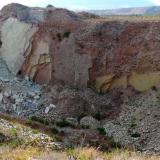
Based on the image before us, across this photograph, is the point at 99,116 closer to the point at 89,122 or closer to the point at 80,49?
the point at 89,122

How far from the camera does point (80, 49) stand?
37625 millimetres

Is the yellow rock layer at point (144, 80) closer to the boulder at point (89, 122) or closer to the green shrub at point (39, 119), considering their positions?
the boulder at point (89, 122)

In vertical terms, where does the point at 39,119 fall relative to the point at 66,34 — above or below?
below

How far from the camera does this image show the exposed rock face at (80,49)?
36.1m

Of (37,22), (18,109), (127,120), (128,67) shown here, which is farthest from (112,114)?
(37,22)

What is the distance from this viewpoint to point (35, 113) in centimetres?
3453

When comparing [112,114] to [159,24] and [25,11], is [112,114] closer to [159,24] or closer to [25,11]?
[159,24]

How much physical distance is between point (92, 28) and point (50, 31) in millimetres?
3156

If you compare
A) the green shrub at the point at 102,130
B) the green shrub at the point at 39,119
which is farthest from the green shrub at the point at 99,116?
the green shrub at the point at 39,119

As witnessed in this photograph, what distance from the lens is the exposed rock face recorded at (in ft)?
119

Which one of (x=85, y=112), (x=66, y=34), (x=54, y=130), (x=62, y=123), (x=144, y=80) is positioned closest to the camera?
(x=54, y=130)

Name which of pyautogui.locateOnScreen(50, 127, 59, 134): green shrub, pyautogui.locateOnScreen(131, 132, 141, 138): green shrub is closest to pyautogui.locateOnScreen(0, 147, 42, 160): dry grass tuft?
pyautogui.locateOnScreen(50, 127, 59, 134): green shrub

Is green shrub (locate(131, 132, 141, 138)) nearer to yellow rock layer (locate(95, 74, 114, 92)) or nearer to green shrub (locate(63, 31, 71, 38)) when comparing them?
yellow rock layer (locate(95, 74, 114, 92))

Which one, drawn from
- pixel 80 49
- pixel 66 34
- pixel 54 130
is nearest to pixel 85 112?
pixel 54 130
